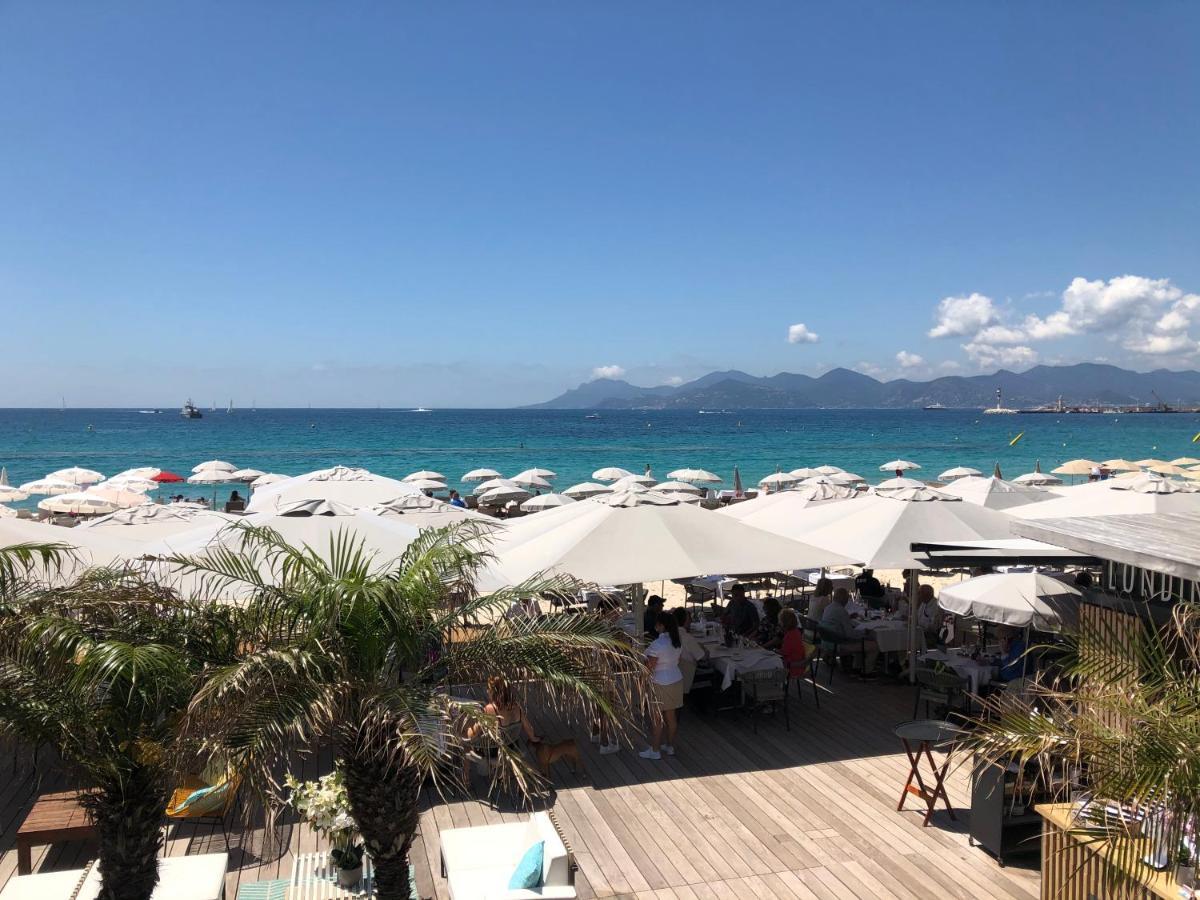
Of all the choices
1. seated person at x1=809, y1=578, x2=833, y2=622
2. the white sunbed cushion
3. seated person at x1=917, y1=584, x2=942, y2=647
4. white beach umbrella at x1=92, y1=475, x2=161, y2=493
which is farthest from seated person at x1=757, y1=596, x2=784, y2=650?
white beach umbrella at x1=92, y1=475, x2=161, y2=493

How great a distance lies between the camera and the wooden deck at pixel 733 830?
5582mm

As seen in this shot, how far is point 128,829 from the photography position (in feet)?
15.5

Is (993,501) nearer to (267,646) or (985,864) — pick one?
(985,864)

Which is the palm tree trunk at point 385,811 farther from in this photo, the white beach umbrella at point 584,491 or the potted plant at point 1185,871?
the white beach umbrella at point 584,491

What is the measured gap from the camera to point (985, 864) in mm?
5797

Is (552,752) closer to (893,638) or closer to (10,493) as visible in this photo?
(893,638)

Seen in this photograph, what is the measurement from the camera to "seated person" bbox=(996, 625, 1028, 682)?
808 centimetres

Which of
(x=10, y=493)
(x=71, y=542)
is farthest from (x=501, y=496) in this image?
(x=71, y=542)

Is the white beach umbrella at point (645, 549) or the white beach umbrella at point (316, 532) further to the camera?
the white beach umbrella at point (316, 532)

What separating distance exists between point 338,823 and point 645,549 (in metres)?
3.69

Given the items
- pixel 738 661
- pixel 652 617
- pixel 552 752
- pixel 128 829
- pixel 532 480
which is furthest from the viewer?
pixel 532 480

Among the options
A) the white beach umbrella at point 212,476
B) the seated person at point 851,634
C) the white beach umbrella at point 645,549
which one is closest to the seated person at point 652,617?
the white beach umbrella at point 645,549

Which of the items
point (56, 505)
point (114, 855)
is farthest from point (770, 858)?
point (56, 505)

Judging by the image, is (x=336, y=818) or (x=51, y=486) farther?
(x=51, y=486)
